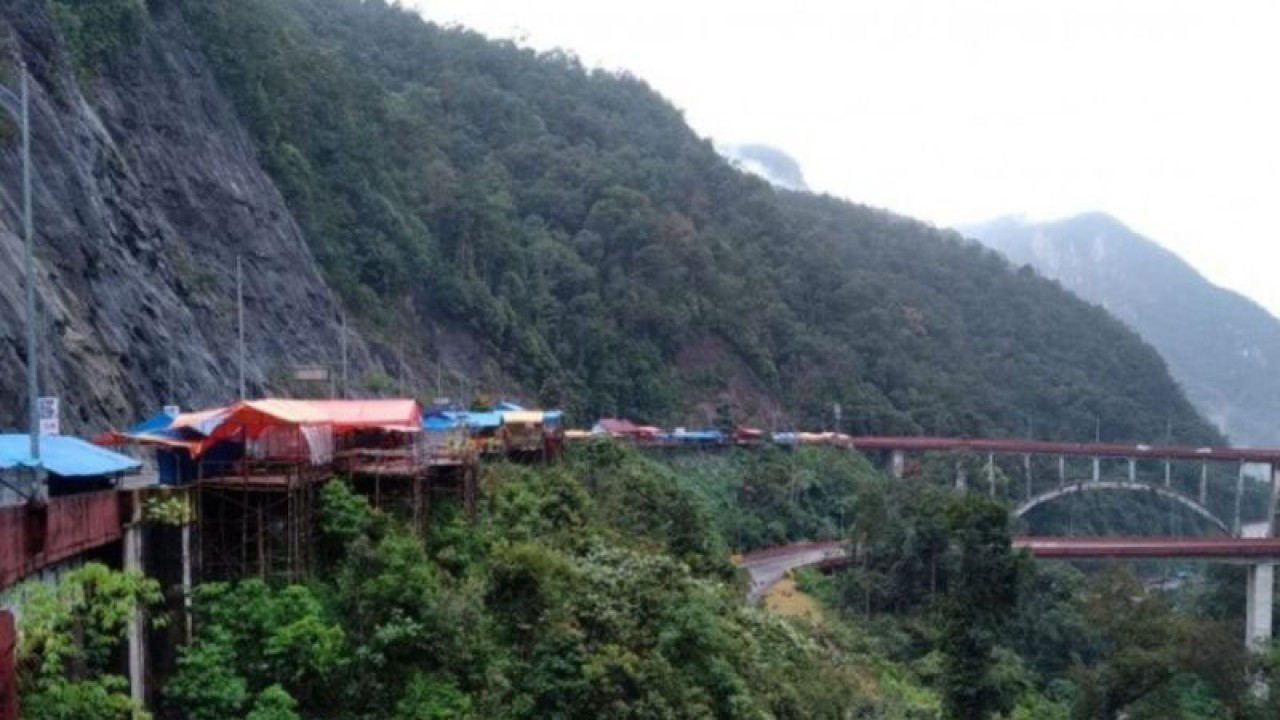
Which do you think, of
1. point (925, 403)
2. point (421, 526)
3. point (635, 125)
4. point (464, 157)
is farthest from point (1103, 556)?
point (635, 125)

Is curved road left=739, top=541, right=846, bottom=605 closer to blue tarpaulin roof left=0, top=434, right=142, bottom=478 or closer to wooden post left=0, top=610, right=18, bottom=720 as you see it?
blue tarpaulin roof left=0, top=434, right=142, bottom=478

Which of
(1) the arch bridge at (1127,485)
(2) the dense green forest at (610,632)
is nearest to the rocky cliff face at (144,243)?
(2) the dense green forest at (610,632)

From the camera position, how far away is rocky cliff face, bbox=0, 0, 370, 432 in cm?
2136

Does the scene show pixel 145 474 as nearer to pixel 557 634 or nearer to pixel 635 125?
pixel 557 634

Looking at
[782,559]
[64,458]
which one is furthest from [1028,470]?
[64,458]

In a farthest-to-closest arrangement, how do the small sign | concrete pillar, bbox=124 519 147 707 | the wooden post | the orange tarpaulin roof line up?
the small sign, the orange tarpaulin roof, concrete pillar, bbox=124 519 147 707, the wooden post

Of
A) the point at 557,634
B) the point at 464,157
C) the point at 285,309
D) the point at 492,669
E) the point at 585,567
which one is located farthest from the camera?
the point at 464,157

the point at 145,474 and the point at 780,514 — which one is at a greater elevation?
the point at 145,474

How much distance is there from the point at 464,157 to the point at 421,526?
65604 mm

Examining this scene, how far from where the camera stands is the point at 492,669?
49.0 feet

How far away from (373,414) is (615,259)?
55995mm

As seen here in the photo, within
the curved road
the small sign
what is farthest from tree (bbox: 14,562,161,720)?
the curved road

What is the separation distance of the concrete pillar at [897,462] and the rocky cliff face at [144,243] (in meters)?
38.1

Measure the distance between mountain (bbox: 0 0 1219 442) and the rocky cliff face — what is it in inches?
4.4
